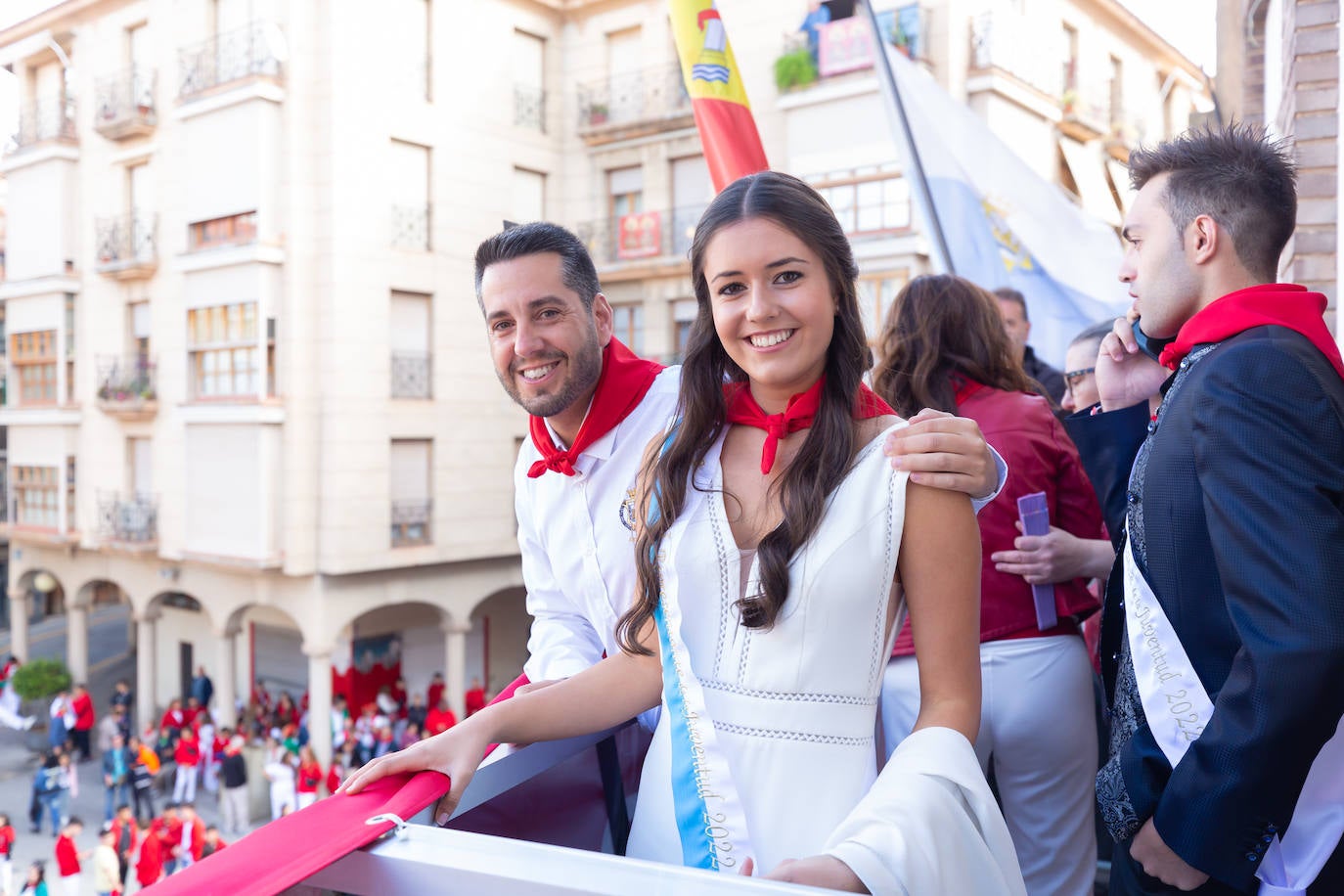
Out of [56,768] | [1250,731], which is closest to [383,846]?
[1250,731]

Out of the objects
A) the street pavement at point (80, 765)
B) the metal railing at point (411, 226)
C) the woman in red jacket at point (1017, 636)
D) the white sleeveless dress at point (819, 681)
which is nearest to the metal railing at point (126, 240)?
the metal railing at point (411, 226)

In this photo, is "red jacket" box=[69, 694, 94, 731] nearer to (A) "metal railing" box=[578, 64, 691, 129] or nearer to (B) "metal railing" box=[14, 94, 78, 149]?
(B) "metal railing" box=[14, 94, 78, 149]

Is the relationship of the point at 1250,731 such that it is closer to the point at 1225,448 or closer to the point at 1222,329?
the point at 1225,448

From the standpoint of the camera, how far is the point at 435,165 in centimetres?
1739

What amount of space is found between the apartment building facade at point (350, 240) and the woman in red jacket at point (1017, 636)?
1285 cm

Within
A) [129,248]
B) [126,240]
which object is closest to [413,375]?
[129,248]

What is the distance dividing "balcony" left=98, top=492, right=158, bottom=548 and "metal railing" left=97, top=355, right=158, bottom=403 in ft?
5.78

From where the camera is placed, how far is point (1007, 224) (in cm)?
669

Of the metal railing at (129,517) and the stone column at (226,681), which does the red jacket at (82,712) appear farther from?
the metal railing at (129,517)

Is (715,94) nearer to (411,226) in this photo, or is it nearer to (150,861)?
(150,861)

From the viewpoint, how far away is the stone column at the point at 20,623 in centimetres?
2192

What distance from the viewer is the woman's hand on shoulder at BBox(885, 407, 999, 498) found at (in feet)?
5.18

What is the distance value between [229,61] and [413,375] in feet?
19.2

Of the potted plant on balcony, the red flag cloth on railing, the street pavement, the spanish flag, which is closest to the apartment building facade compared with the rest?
the potted plant on balcony
